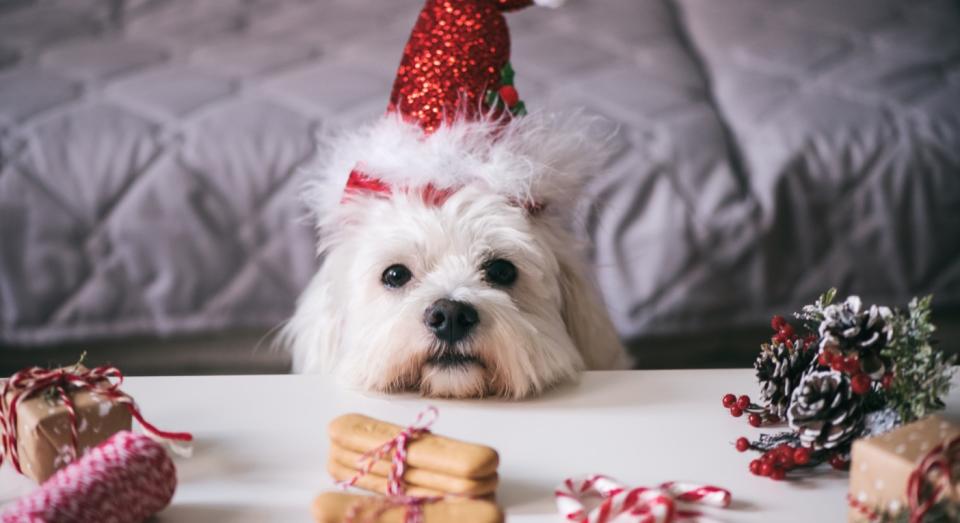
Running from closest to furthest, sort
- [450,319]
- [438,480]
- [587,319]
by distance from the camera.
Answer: [438,480]
[450,319]
[587,319]

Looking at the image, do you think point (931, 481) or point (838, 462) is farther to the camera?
point (838, 462)

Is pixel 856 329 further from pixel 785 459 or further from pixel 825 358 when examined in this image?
pixel 785 459

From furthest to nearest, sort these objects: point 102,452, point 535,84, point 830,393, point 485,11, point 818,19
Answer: point 818,19 < point 535,84 < point 485,11 < point 830,393 < point 102,452

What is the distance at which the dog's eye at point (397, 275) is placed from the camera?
1223 millimetres

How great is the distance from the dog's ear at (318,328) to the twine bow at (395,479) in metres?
0.47

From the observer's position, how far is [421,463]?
0.82 meters

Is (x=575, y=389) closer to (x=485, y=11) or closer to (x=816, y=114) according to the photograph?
(x=485, y=11)

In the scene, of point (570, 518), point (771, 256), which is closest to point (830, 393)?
point (570, 518)

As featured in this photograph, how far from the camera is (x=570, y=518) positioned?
82cm

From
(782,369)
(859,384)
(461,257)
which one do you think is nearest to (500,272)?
(461,257)

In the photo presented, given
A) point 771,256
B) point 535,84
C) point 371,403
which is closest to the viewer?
point 371,403

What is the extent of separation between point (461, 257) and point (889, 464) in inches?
24.3

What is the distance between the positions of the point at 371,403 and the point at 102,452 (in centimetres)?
38

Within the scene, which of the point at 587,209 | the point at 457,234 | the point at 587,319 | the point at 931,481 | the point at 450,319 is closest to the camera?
the point at 931,481
